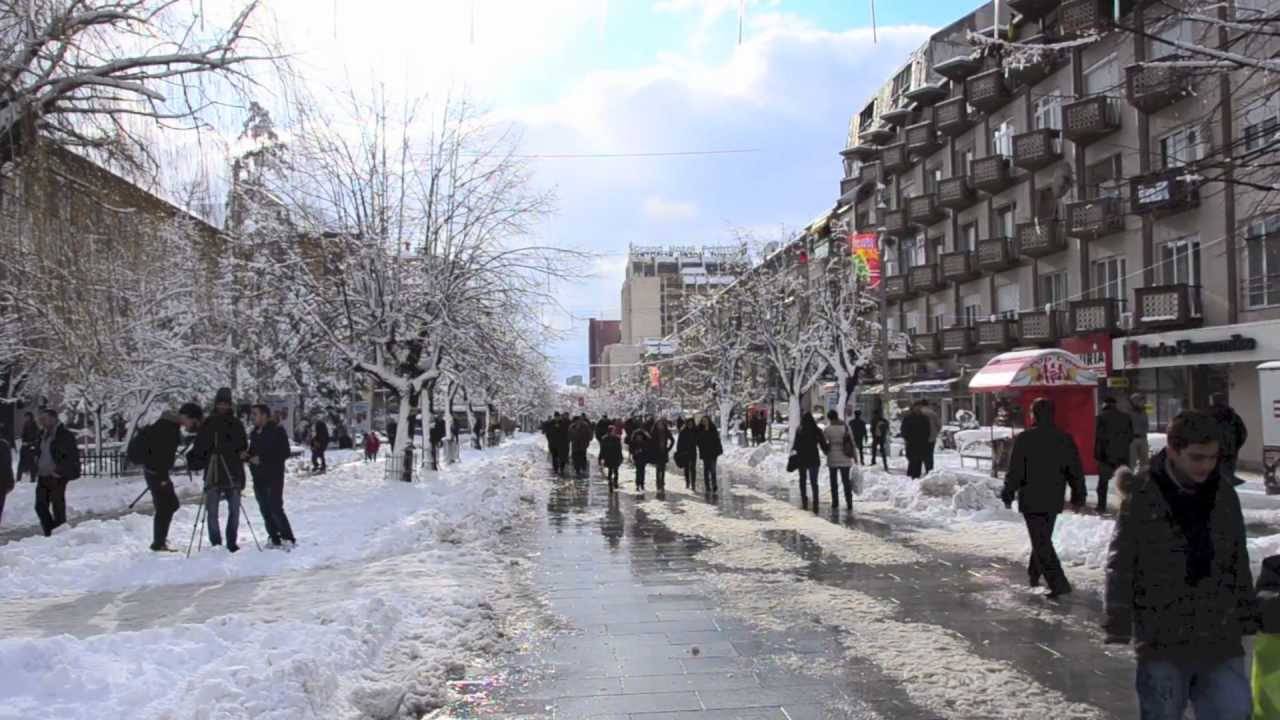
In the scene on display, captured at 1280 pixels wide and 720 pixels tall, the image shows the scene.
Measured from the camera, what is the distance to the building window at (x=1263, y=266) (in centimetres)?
2420

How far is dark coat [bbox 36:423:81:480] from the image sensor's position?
13203mm

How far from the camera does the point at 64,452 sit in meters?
13.3

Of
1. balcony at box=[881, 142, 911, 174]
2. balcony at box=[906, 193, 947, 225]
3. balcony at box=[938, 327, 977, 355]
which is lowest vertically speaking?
balcony at box=[938, 327, 977, 355]

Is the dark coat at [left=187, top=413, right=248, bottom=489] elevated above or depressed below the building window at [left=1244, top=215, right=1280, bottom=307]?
below

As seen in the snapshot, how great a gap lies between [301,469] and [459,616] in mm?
25219

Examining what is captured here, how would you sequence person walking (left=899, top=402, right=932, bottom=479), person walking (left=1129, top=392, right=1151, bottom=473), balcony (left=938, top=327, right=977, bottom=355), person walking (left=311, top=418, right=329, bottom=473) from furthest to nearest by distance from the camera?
balcony (left=938, top=327, right=977, bottom=355)
person walking (left=311, top=418, right=329, bottom=473)
person walking (left=899, top=402, right=932, bottom=479)
person walking (left=1129, top=392, right=1151, bottom=473)

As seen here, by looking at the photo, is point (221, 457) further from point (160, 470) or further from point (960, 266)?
point (960, 266)

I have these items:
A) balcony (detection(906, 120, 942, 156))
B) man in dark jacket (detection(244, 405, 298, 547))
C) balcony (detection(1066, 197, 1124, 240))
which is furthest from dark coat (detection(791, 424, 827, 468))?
balcony (detection(906, 120, 942, 156))

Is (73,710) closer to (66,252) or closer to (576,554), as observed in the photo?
(66,252)

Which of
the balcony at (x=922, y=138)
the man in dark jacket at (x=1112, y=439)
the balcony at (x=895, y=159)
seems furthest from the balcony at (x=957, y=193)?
the man in dark jacket at (x=1112, y=439)

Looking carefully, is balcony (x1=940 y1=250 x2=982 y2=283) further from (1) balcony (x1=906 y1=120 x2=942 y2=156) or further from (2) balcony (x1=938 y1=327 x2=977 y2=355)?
(1) balcony (x1=906 y1=120 x2=942 y2=156)

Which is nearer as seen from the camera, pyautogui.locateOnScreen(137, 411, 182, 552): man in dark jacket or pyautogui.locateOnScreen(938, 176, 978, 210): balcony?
pyautogui.locateOnScreen(137, 411, 182, 552): man in dark jacket

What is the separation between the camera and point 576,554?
11836mm

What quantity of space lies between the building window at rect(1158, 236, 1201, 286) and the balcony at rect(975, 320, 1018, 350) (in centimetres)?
754
